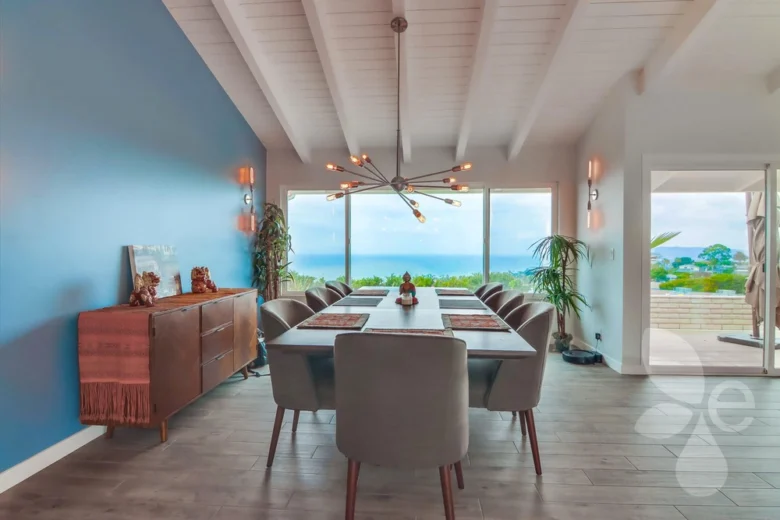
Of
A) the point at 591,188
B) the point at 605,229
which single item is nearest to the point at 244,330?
the point at 605,229

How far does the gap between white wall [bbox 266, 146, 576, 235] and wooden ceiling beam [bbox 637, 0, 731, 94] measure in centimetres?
141

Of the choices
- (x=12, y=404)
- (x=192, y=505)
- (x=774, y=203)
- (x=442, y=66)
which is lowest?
(x=192, y=505)

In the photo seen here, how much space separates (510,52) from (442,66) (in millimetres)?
624

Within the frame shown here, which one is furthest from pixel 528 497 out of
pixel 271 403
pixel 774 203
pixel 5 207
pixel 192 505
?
pixel 774 203

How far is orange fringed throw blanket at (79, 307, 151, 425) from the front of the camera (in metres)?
2.38

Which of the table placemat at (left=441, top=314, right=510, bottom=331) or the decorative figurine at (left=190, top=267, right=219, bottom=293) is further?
the decorative figurine at (left=190, top=267, right=219, bottom=293)

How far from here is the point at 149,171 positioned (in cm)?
312

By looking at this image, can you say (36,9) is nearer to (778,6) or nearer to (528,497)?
(528,497)

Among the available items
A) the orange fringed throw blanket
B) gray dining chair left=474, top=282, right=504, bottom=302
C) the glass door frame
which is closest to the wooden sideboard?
the orange fringed throw blanket

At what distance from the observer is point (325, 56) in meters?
3.54

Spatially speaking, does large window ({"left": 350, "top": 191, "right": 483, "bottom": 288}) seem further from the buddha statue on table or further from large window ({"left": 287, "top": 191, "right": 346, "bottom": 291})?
the buddha statue on table

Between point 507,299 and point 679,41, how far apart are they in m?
2.49

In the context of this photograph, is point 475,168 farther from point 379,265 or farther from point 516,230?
point 379,265

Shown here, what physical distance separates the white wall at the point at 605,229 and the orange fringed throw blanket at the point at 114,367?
4.04m
